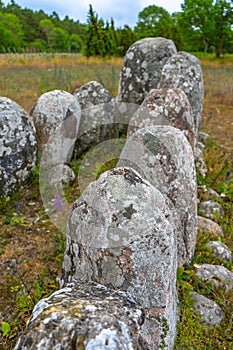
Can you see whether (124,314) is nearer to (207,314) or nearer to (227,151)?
(207,314)

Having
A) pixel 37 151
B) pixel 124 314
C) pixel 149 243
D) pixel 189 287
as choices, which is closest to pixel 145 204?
pixel 149 243

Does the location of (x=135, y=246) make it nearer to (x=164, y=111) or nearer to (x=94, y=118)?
(x=164, y=111)

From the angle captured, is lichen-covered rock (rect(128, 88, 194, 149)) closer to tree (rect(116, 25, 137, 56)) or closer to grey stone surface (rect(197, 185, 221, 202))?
grey stone surface (rect(197, 185, 221, 202))

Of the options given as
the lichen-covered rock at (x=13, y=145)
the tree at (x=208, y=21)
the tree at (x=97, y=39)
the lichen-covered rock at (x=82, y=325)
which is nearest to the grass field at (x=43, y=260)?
the lichen-covered rock at (x=13, y=145)

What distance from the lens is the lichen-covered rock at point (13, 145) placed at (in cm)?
536

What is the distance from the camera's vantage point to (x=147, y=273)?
8.63ft

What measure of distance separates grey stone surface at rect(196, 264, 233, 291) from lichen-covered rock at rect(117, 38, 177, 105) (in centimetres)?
532

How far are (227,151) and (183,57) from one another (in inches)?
87.2

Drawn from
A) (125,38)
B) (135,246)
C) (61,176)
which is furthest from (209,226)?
(125,38)

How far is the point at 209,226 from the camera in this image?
4973 mm

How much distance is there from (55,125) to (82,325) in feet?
15.9

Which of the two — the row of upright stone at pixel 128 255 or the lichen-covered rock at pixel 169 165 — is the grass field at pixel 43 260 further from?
the lichen-covered rock at pixel 169 165

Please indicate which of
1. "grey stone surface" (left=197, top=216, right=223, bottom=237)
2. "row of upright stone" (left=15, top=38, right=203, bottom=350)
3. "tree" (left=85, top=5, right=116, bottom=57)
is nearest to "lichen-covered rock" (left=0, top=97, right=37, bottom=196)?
"row of upright stone" (left=15, top=38, right=203, bottom=350)

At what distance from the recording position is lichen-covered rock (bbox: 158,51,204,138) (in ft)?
24.1
